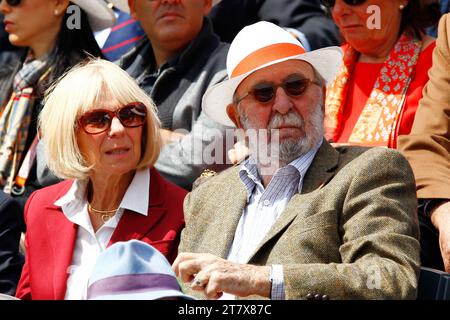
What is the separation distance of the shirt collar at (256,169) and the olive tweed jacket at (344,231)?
0.09 feet

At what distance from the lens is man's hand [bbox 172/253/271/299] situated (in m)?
3.36

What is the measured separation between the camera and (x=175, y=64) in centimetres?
542

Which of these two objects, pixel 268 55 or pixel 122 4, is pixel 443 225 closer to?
pixel 268 55

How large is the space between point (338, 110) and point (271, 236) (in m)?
1.40

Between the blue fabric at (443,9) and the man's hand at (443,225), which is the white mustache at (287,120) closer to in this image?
the man's hand at (443,225)

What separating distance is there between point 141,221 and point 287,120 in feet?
2.76

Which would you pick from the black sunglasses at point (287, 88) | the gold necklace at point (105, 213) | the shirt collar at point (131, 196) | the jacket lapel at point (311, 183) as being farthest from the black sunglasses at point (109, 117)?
the jacket lapel at point (311, 183)

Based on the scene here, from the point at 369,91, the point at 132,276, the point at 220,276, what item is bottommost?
the point at 369,91

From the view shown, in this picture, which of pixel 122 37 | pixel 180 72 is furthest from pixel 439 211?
pixel 122 37

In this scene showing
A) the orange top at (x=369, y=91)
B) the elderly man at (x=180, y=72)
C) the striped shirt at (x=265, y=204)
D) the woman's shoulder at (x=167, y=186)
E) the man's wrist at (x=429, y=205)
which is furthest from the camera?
the elderly man at (x=180, y=72)

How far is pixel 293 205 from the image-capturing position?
3896 mm

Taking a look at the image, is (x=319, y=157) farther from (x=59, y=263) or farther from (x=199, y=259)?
(x=59, y=263)

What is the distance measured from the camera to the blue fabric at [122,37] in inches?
246

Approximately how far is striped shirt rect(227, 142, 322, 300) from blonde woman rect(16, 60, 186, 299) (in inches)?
17.3
